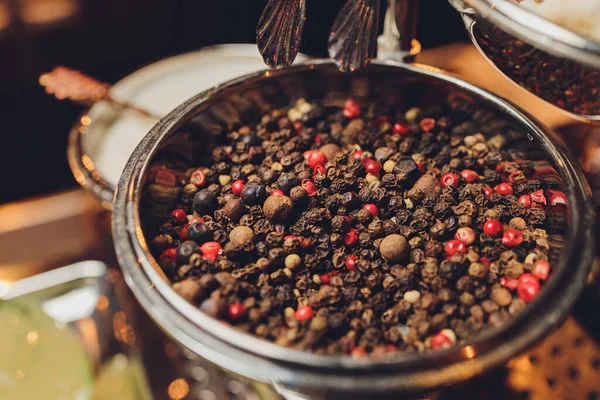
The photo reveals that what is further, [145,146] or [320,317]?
[145,146]

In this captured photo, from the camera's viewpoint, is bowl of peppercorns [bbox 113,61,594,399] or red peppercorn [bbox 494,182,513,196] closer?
bowl of peppercorns [bbox 113,61,594,399]

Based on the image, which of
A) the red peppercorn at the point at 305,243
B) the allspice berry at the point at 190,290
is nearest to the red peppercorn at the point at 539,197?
the red peppercorn at the point at 305,243

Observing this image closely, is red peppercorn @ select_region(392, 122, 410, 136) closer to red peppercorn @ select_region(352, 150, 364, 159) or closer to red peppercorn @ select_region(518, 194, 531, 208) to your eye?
red peppercorn @ select_region(352, 150, 364, 159)

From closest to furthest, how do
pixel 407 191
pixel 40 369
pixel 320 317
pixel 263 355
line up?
pixel 263 355 < pixel 320 317 < pixel 407 191 < pixel 40 369

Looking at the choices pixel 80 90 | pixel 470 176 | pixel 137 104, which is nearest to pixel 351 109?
pixel 470 176

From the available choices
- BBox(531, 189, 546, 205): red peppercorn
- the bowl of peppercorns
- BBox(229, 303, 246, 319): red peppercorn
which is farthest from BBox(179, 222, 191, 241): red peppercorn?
BBox(531, 189, 546, 205): red peppercorn

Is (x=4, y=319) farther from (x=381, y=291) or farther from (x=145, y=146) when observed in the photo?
(x=381, y=291)

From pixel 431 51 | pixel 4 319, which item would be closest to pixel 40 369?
pixel 4 319

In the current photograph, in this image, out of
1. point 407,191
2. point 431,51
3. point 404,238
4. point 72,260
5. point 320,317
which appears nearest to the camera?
point 320,317
